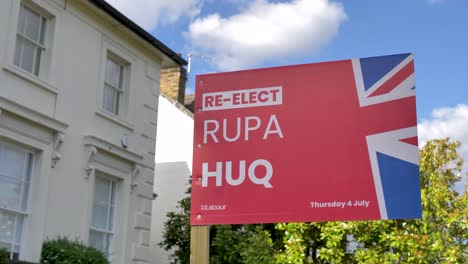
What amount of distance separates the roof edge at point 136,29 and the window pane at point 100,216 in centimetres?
369

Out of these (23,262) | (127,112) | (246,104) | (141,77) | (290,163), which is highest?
(141,77)

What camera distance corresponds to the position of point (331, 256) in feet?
54.6

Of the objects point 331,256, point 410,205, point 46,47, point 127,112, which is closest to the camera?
point 410,205

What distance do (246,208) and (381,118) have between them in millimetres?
1555

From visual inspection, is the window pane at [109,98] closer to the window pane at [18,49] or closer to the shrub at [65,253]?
the window pane at [18,49]

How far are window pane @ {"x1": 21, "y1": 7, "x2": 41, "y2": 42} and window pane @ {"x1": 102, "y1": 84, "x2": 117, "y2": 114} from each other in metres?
2.17

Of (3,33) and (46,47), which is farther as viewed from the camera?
(46,47)

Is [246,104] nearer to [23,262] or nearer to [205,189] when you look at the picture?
[205,189]

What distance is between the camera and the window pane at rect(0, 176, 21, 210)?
36.3 feet

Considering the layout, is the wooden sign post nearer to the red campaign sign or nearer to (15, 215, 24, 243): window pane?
the red campaign sign

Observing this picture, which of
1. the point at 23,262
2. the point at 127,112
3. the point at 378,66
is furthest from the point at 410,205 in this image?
the point at 127,112

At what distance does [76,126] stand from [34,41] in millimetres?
1718

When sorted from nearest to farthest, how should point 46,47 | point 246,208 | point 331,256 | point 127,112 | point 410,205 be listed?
point 410,205
point 246,208
point 46,47
point 127,112
point 331,256

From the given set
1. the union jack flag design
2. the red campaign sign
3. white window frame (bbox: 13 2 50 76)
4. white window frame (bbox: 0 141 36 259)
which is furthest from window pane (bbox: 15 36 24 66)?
the union jack flag design
